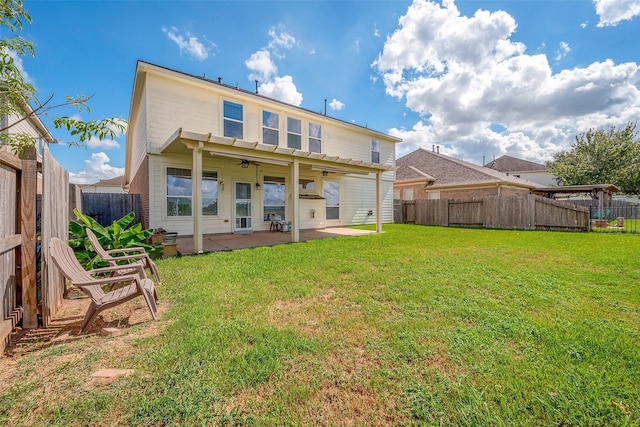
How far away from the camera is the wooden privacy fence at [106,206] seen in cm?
845

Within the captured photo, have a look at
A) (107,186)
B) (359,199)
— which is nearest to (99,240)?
(359,199)

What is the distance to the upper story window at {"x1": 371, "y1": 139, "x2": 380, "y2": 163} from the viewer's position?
1538cm

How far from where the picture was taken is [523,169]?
119 feet

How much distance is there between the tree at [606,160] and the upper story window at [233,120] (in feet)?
97.8

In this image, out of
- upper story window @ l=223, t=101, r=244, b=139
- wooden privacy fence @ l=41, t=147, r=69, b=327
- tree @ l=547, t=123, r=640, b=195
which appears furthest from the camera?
tree @ l=547, t=123, r=640, b=195

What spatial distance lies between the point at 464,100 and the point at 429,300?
22.4 m

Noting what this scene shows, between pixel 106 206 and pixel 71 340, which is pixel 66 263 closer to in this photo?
pixel 71 340

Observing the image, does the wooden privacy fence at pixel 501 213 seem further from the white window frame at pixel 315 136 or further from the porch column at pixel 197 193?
the porch column at pixel 197 193

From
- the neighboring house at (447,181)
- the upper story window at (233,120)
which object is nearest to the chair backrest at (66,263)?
the upper story window at (233,120)

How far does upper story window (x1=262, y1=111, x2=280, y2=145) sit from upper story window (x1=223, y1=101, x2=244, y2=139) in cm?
101

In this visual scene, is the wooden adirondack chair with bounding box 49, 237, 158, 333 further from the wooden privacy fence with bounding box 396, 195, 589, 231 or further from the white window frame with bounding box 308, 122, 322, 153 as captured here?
the wooden privacy fence with bounding box 396, 195, 589, 231

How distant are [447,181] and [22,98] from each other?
23143mm

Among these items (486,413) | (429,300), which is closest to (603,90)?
(429,300)

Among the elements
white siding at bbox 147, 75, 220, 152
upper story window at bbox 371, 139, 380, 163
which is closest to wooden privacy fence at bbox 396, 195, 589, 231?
upper story window at bbox 371, 139, 380, 163
